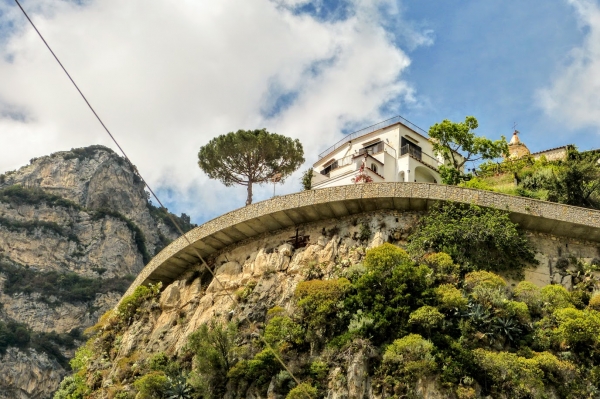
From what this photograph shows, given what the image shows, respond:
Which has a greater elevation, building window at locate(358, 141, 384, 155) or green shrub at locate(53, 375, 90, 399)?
building window at locate(358, 141, 384, 155)

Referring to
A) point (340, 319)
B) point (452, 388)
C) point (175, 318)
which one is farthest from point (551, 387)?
point (175, 318)

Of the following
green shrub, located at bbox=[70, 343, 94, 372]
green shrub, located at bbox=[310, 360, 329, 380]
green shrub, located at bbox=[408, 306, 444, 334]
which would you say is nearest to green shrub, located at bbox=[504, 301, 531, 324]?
green shrub, located at bbox=[408, 306, 444, 334]

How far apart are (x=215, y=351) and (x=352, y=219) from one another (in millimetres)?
7260

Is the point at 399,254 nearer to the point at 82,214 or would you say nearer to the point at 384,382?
the point at 384,382

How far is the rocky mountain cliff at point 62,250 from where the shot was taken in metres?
69.6

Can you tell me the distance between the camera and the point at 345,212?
94.1 feet

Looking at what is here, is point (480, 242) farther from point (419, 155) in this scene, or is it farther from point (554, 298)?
point (419, 155)

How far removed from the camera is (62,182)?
10031 cm

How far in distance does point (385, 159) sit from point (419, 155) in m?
2.32

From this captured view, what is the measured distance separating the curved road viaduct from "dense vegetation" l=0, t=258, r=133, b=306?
1952 inches

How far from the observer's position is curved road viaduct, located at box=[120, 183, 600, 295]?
2623 cm

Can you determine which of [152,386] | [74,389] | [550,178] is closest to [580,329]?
[550,178]

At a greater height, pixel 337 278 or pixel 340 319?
pixel 337 278

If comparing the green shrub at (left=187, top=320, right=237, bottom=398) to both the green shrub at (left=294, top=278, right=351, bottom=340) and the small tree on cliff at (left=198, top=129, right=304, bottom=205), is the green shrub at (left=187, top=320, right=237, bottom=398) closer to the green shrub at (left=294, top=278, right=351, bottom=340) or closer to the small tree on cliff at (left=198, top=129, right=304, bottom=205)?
the green shrub at (left=294, top=278, right=351, bottom=340)
